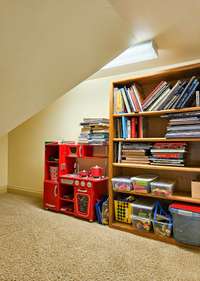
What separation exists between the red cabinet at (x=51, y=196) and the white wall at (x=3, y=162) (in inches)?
68.1

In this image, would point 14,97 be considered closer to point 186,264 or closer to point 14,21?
point 14,21

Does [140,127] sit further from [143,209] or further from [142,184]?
[143,209]

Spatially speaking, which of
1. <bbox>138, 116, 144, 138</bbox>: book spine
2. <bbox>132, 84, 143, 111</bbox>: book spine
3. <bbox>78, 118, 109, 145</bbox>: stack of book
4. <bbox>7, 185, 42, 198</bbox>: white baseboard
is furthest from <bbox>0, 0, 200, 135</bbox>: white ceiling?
<bbox>7, 185, 42, 198</bbox>: white baseboard

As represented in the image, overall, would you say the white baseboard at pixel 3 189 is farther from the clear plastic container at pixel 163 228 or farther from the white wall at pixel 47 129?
the clear plastic container at pixel 163 228

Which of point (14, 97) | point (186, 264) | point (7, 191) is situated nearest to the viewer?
point (14, 97)

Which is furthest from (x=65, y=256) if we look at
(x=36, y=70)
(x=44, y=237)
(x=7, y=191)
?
(x=7, y=191)

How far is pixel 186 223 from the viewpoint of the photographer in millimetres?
1998

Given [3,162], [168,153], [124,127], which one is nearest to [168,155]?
[168,153]

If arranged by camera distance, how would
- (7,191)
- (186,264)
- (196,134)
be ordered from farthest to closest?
(7,191)
(196,134)
(186,264)

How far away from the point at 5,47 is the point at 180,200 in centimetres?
205

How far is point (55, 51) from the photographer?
1312 mm

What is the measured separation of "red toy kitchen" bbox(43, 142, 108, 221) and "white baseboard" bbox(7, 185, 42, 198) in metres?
0.85

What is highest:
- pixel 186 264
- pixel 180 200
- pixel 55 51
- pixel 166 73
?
pixel 166 73

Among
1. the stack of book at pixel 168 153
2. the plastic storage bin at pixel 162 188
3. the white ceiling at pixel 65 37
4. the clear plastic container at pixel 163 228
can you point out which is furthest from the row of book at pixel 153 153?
the white ceiling at pixel 65 37
